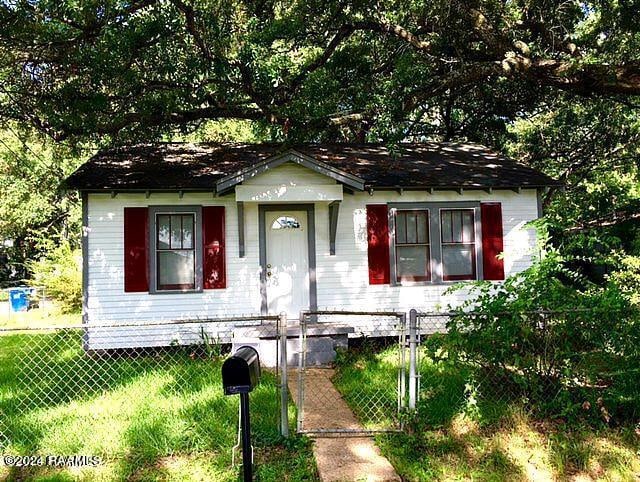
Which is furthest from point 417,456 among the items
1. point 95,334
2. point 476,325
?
point 95,334

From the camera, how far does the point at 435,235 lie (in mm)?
10289

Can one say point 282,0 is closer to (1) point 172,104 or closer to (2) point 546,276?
(1) point 172,104

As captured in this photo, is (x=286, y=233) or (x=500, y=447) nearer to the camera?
(x=500, y=447)

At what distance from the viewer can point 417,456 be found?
15.3ft

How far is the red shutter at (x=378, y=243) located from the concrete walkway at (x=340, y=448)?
3862 millimetres

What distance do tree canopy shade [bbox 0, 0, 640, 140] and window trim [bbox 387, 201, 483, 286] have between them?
71.8 inches

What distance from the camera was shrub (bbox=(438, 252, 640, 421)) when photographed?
4828mm

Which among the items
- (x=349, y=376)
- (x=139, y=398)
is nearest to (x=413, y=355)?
(x=349, y=376)

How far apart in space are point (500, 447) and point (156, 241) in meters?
7.01

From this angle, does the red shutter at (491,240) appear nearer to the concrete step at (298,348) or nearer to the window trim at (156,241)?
the concrete step at (298,348)

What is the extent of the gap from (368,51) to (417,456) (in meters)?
8.47

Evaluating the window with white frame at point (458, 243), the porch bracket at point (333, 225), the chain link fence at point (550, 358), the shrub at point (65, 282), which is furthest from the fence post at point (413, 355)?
the shrub at point (65, 282)

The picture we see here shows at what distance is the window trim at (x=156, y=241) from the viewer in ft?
31.0

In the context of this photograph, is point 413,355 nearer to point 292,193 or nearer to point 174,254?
point 292,193
